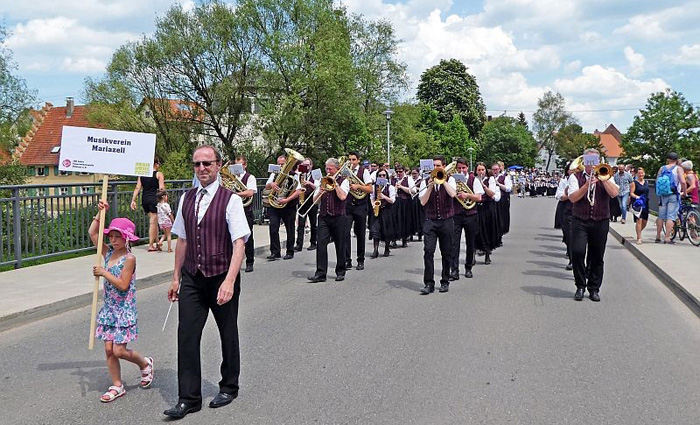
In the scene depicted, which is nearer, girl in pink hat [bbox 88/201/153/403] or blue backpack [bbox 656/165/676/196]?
girl in pink hat [bbox 88/201/153/403]

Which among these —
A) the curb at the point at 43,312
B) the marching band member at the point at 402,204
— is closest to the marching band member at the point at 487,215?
the marching band member at the point at 402,204

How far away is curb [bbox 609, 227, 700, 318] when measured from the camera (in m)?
8.71

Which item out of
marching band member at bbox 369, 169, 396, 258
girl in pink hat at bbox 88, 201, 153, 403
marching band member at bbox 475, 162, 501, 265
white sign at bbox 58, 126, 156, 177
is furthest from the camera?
marching band member at bbox 369, 169, 396, 258

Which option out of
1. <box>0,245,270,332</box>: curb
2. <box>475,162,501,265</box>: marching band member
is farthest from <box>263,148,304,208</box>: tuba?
<box>0,245,270,332</box>: curb

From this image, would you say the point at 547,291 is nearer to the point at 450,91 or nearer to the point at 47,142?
the point at 450,91

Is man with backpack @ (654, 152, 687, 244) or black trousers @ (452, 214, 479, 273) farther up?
man with backpack @ (654, 152, 687, 244)

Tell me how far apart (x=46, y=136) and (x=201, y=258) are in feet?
244

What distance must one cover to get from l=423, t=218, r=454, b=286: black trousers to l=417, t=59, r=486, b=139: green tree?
6324cm

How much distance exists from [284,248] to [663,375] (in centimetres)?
1051

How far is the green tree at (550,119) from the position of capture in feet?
372

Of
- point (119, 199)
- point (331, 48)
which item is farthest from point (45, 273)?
point (331, 48)

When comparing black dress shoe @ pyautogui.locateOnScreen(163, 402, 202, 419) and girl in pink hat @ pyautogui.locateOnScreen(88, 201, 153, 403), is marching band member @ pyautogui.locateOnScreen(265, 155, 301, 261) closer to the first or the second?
girl in pink hat @ pyautogui.locateOnScreen(88, 201, 153, 403)

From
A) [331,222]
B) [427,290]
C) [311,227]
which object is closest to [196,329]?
[427,290]

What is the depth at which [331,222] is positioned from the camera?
10.8 meters
